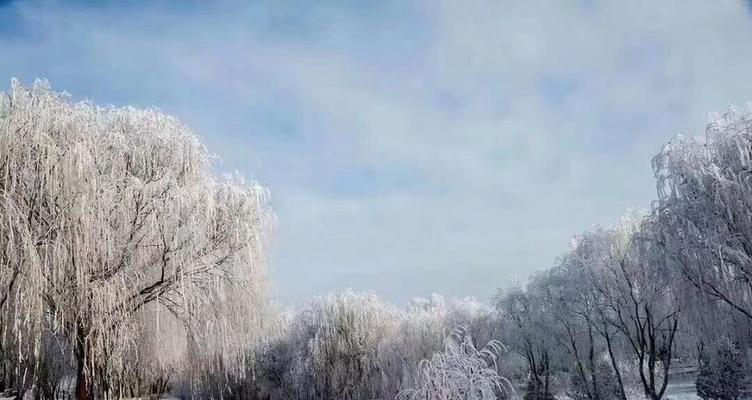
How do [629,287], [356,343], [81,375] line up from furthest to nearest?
[356,343], [629,287], [81,375]

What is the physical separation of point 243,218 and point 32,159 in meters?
3.96

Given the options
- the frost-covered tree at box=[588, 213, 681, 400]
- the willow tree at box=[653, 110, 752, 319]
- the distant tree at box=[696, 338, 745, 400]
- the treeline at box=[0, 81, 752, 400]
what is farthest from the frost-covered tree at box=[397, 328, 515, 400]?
the distant tree at box=[696, 338, 745, 400]

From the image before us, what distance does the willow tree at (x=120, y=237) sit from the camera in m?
8.06

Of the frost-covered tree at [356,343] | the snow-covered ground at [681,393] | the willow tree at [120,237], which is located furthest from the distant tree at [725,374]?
the willow tree at [120,237]

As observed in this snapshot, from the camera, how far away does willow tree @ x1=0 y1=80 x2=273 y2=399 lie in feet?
26.5

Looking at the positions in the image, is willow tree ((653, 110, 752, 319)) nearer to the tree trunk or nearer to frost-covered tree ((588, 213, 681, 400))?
frost-covered tree ((588, 213, 681, 400))

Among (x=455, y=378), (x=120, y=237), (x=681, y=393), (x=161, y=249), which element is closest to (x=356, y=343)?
(x=681, y=393)

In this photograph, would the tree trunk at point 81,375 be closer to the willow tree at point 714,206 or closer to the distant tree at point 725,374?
the willow tree at point 714,206

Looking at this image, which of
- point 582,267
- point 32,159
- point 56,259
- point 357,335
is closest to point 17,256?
point 56,259

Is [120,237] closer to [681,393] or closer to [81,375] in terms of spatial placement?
[81,375]

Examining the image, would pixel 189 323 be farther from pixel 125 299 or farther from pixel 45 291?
pixel 45 291

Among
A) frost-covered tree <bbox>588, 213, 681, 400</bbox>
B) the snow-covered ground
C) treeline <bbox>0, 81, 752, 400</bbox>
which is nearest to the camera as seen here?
treeline <bbox>0, 81, 752, 400</bbox>

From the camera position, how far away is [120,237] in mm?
9586

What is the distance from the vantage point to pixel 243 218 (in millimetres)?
11250
